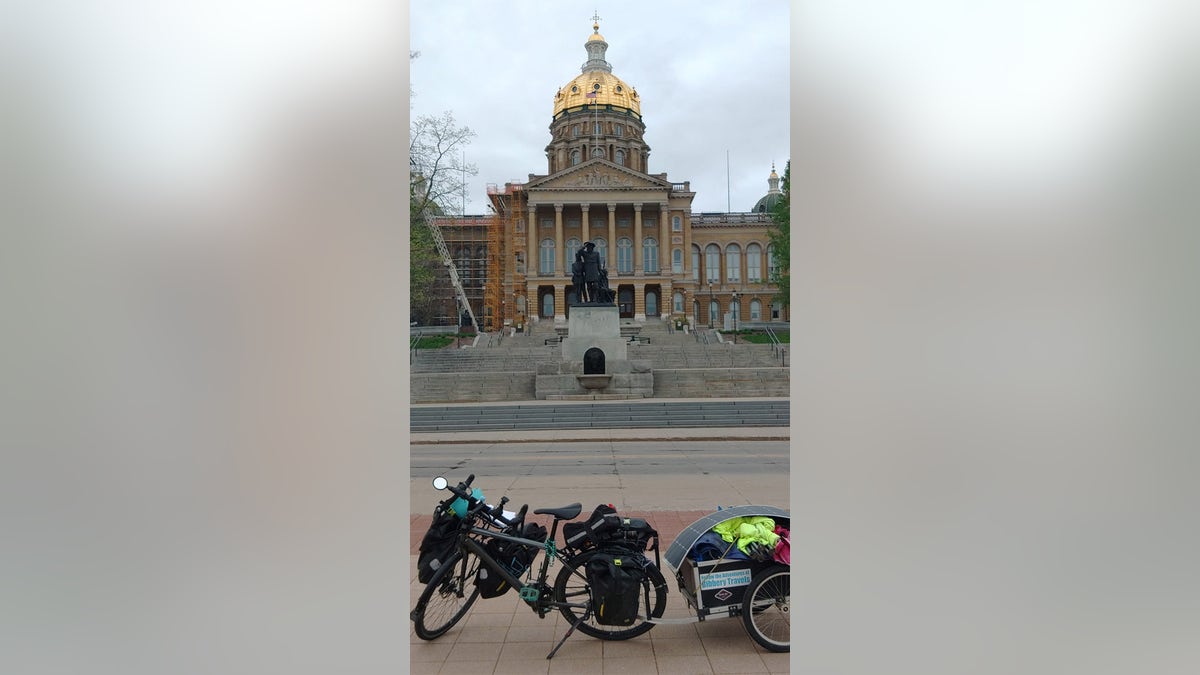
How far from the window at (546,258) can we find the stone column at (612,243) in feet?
17.8

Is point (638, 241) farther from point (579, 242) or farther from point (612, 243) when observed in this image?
point (579, 242)

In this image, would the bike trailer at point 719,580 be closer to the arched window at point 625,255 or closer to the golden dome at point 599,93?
the arched window at point 625,255

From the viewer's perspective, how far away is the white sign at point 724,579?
4.20 m

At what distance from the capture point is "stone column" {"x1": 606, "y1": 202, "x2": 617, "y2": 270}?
6669cm

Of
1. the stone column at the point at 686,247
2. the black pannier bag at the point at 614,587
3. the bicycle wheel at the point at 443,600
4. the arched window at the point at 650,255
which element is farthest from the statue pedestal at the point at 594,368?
the stone column at the point at 686,247

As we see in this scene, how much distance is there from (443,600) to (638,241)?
208ft

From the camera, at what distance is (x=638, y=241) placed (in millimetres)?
66875

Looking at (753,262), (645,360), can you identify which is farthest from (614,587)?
(753,262)

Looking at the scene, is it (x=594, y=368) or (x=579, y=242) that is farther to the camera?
(x=579, y=242)

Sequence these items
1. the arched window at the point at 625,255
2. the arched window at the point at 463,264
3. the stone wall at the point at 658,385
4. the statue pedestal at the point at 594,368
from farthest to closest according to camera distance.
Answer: the arched window at the point at 463,264 → the arched window at the point at 625,255 → the stone wall at the point at 658,385 → the statue pedestal at the point at 594,368
